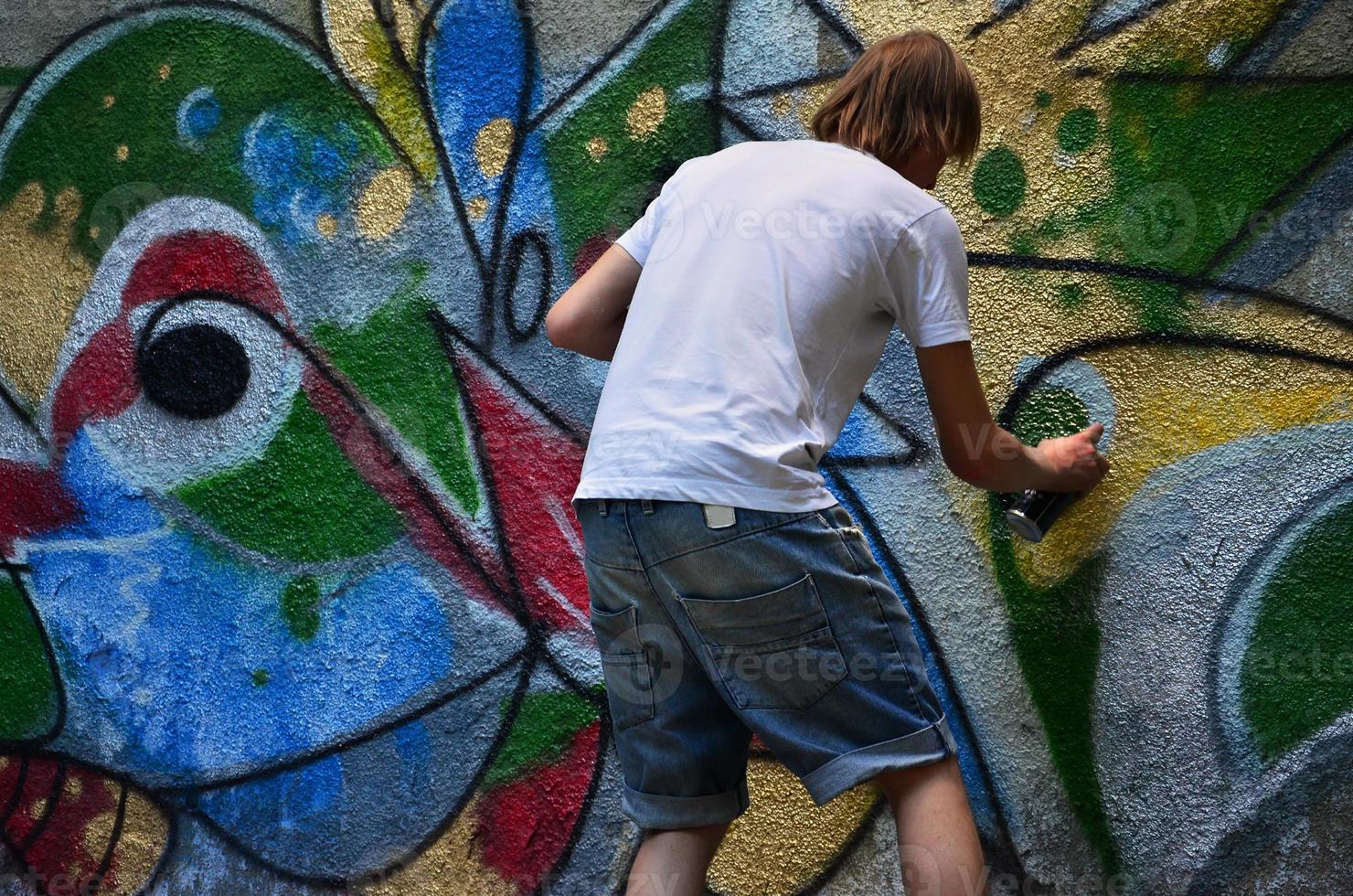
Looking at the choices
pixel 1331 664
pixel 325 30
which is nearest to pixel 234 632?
pixel 325 30

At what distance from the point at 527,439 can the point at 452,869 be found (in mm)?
933

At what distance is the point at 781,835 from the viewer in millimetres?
2348

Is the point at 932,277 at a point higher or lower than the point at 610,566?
higher

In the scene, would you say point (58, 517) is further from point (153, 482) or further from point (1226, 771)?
point (1226, 771)

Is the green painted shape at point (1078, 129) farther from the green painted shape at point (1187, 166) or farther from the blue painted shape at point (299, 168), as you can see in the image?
the blue painted shape at point (299, 168)

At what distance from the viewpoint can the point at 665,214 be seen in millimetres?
1816

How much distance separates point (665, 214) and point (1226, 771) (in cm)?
142

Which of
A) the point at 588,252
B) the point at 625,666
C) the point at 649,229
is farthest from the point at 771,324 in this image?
the point at 588,252

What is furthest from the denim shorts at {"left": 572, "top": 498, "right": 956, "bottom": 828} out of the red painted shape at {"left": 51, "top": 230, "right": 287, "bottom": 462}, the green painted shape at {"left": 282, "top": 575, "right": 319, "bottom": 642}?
the red painted shape at {"left": 51, "top": 230, "right": 287, "bottom": 462}

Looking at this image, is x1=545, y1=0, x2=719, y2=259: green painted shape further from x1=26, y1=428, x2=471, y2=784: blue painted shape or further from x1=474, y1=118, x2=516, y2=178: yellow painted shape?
x1=26, y1=428, x2=471, y2=784: blue painted shape

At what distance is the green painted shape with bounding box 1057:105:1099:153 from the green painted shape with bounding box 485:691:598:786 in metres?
1.47

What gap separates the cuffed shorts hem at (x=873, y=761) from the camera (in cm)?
161

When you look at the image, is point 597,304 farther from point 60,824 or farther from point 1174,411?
point 60,824

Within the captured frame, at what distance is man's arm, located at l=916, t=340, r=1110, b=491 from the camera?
5.57ft
